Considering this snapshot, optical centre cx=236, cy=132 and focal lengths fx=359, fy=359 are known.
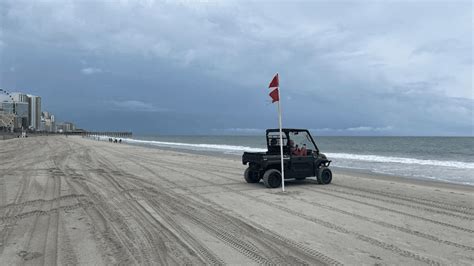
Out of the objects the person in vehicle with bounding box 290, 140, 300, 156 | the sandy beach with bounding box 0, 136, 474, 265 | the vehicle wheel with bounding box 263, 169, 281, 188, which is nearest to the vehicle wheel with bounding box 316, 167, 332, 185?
the sandy beach with bounding box 0, 136, 474, 265

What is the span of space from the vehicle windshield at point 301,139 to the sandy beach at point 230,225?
1.74 metres

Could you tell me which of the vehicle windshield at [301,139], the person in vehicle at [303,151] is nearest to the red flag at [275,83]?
the vehicle windshield at [301,139]

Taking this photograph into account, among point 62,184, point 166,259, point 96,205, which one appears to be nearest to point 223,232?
point 166,259

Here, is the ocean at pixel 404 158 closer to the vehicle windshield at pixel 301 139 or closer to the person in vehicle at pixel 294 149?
the vehicle windshield at pixel 301 139

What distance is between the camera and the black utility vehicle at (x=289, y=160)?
11.1 meters

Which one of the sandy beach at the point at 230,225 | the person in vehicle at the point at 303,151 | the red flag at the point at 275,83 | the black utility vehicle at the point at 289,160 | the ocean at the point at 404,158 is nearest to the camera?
the sandy beach at the point at 230,225

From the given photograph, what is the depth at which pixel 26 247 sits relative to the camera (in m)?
5.09

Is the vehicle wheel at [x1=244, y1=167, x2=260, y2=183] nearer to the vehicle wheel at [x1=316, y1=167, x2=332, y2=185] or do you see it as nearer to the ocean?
the vehicle wheel at [x1=316, y1=167, x2=332, y2=185]

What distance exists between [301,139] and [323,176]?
143 cm

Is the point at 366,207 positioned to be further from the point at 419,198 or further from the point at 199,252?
the point at 199,252

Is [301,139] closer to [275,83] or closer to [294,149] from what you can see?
[294,149]

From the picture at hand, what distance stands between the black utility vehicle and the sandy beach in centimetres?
78

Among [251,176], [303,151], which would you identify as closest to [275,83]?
[303,151]

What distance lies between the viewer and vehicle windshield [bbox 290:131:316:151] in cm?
1184
